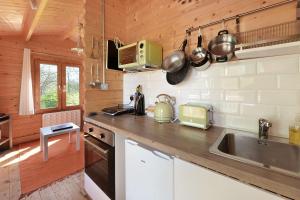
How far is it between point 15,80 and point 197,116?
3.85 metres

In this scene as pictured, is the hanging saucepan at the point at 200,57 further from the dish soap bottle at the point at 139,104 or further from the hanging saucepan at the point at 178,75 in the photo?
the dish soap bottle at the point at 139,104

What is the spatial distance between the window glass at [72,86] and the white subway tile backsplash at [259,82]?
404 cm

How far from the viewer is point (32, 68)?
11.3 ft

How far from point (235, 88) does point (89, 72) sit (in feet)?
4.52

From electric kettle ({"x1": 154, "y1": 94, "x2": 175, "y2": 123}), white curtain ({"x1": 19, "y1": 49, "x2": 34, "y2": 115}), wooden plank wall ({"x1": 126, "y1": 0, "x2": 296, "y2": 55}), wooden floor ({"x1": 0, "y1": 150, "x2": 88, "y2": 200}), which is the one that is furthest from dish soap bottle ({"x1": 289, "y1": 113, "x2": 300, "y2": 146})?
white curtain ({"x1": 19, "y1": 49, "x2": 34, "y2": 115})

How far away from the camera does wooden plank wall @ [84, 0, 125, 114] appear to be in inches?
64.7

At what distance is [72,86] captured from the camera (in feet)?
13.5

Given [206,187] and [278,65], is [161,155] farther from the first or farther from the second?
[278,65]

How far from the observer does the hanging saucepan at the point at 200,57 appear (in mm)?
1217

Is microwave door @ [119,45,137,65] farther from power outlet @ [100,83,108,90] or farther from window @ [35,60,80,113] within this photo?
window @ [35,60,80,113]

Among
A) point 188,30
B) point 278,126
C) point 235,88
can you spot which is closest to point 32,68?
point 188,30

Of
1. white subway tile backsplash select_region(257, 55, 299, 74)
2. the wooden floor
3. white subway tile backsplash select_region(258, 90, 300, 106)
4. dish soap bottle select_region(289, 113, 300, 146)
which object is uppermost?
white subway tile backsplash select_region(257, 55, 299, 74)

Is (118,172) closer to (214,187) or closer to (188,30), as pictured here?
(214,187)

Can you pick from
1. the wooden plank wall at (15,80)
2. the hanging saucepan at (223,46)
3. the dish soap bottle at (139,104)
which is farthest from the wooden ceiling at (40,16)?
the hanging saucepan at (223,46)
